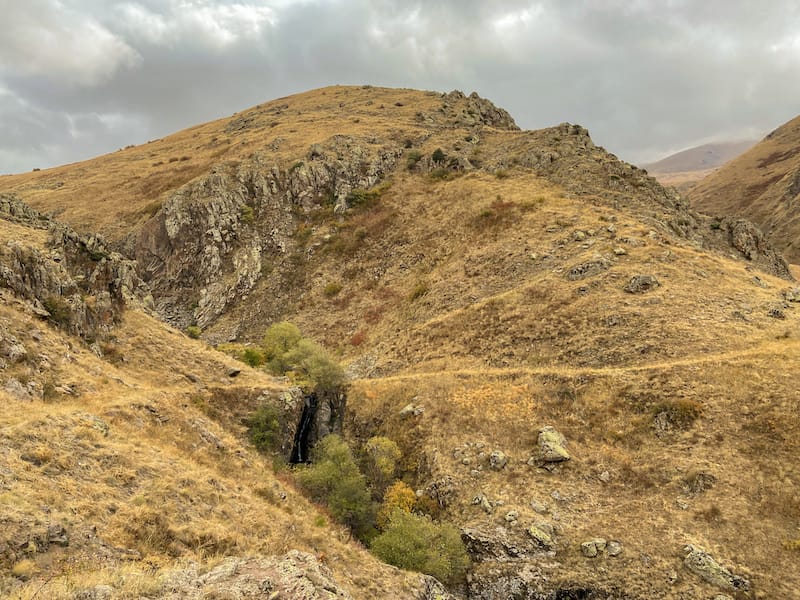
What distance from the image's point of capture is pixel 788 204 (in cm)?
12456

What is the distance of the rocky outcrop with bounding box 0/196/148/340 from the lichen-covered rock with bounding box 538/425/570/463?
3193cm

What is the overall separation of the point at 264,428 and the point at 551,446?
68.5ft

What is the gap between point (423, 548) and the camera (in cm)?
2483

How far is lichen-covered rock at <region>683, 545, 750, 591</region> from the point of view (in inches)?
860

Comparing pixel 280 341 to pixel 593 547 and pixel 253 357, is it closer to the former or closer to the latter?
pixel 253 357

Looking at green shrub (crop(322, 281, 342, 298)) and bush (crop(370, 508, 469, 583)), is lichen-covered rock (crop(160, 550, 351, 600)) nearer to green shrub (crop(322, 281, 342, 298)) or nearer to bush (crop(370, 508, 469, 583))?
bush (crop(370, 508, 469, 583))

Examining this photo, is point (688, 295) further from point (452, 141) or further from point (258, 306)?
point (452, 141)

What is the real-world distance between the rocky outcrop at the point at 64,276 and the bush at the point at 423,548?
23186mm

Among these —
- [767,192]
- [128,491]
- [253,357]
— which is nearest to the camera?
[128,491]

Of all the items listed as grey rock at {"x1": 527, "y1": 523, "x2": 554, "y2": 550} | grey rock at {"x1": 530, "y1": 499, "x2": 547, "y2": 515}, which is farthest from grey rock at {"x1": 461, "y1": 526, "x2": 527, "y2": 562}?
grey rock at {"x1": 530, "y1": 499, "x2": 547, "y2": 515}

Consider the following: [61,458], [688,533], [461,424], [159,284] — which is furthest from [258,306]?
[688,533]

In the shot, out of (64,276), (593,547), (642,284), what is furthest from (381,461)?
(642,284)

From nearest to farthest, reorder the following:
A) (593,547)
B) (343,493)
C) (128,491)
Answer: (128,491) → (593,547) → (343,493)

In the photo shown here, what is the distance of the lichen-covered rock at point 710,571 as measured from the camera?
21.8 m
